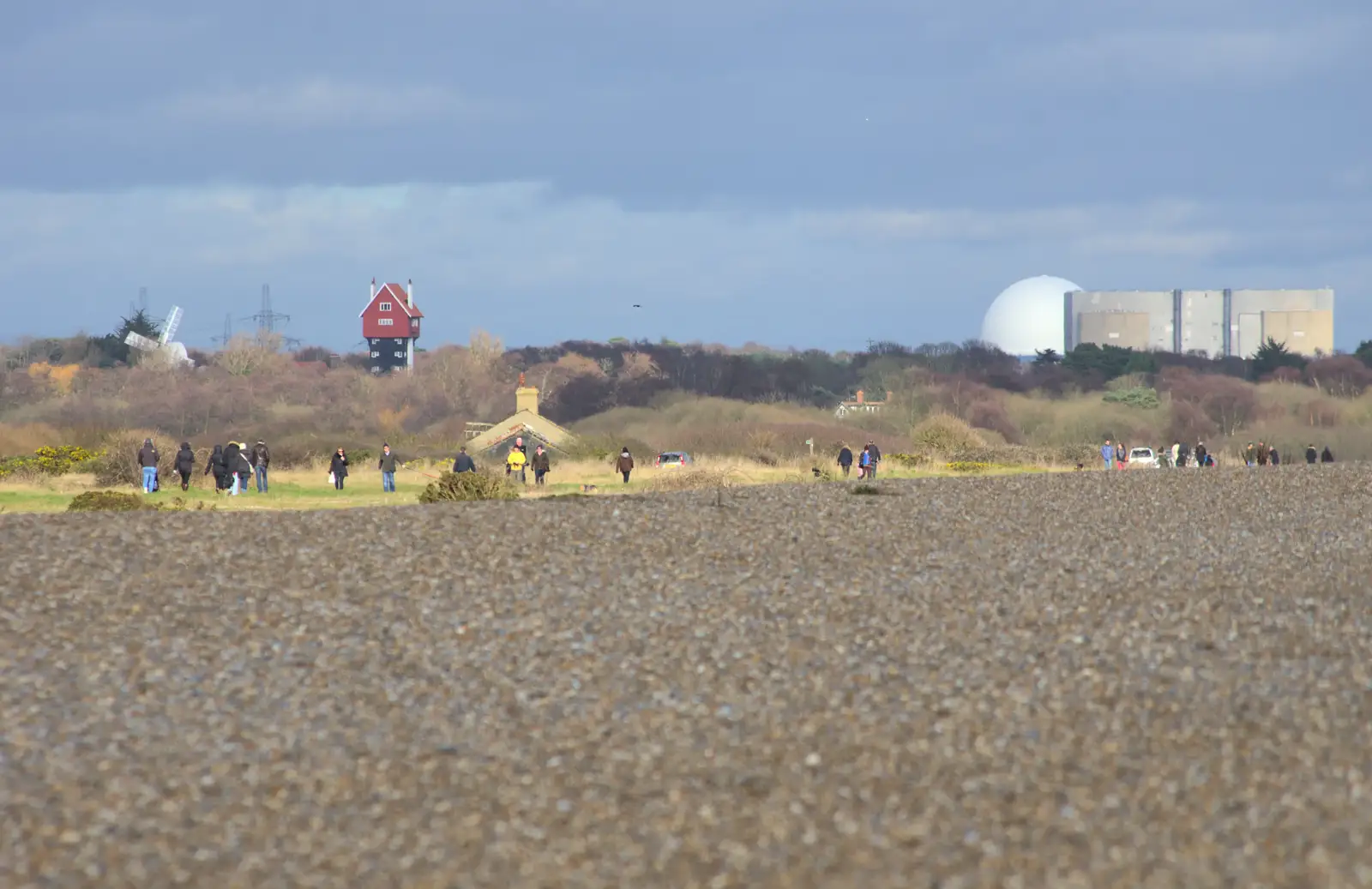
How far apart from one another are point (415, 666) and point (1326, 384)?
97079 mm

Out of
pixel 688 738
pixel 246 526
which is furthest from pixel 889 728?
pixel 246 526

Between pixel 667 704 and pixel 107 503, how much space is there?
17450mm

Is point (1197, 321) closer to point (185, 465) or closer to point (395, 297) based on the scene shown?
point (395, 297)

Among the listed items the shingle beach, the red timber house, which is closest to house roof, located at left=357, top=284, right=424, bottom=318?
the red timber house

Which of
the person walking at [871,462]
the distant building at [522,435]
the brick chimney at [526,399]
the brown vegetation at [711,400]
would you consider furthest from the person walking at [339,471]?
the brick chimney at [526,399]

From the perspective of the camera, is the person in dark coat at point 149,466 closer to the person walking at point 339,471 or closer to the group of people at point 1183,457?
the person walking at point 339,471

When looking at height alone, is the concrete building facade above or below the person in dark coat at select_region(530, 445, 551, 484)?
above

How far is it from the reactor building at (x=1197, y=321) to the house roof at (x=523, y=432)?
95.7 metres

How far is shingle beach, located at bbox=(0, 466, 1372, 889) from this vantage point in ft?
32.4

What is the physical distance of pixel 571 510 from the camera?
26.2m

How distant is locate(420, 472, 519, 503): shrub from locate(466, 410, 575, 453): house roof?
24.5 metres

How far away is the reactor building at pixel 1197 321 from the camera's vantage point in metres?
146

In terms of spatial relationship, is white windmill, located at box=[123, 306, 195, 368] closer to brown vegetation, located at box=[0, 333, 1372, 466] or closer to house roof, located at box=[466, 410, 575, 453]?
brown vegetation, located at box=[0, 333, 1372, 466]

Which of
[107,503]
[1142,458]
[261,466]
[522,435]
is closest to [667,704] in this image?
[107,503]
